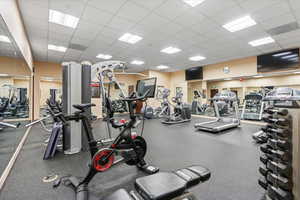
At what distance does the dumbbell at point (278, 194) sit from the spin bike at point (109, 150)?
1.31m

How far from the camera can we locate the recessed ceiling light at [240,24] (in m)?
3.76

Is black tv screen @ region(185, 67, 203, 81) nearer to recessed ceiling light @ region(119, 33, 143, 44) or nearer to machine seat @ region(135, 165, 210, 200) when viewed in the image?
recessed ceiling light @ region(119, 33, 143, 44)

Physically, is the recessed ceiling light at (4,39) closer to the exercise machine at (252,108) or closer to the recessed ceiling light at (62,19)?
the recessed ceiling light at (62,19)

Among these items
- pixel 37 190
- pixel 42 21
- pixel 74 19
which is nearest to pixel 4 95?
pixel 42 21

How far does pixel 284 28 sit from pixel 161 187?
5.96 meters

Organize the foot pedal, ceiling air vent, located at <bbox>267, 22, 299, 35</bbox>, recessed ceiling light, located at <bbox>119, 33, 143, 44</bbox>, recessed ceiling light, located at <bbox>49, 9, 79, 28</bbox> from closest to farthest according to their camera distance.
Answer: the foot pedal, recessed ceiling light, located at <bbox>49, 9, 79, 28</bbox>, ceiling air vent, located at <bbox>267, 22, 299, 35</bbox>, recessed ceiling light, located at <bbox>119, 33, 143, 44</bbox>

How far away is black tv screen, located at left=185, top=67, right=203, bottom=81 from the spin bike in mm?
8208

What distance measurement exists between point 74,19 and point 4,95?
8.30ft

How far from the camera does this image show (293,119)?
118 cm

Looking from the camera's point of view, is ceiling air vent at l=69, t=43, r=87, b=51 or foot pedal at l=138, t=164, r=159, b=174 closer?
foot pedal at l=138, t=164, r=159, b=174

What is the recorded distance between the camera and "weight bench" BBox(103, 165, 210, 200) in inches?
35.1

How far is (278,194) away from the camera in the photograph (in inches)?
47.1

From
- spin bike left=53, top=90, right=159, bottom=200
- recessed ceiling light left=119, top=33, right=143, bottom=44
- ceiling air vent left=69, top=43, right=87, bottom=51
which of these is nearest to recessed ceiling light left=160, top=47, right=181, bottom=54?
recessed ceiling light left=119, top=33, right=143, bottom=44

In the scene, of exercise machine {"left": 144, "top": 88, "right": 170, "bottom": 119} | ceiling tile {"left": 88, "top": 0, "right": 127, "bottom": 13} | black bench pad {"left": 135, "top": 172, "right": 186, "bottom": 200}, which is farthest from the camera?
exercise machine {"left": 144, "top": 88, "right": 170, "bottom": 119}
